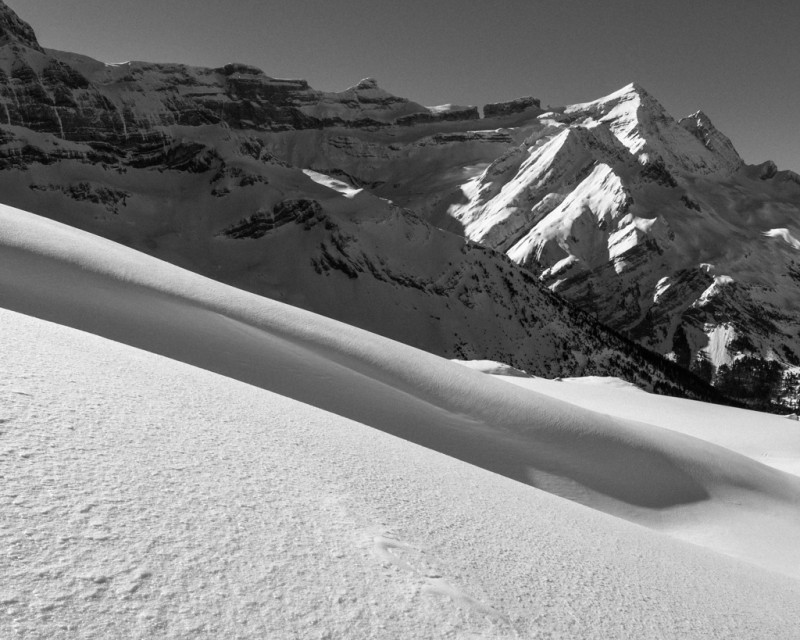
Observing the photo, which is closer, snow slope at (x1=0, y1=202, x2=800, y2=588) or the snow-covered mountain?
snow slope at (x1=0, y1=202, x2=800, y2=588)

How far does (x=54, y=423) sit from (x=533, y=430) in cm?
1020

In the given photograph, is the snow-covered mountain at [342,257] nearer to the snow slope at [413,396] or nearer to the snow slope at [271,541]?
the snow slope at [413,396]

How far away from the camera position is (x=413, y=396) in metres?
12.6

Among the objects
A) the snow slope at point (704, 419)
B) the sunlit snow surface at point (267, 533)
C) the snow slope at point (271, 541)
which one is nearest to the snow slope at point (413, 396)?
the sunlit snow surface at point (267, 533)

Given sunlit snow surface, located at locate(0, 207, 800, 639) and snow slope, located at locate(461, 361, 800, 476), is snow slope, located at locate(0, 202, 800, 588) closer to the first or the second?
sunlit snow surface, located at locate(0, 207, 800, 639)

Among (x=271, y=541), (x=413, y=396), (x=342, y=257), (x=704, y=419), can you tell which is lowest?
(x=271, y=541)

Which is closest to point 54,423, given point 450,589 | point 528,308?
point 450,589

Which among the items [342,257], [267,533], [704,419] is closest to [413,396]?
[267,533]

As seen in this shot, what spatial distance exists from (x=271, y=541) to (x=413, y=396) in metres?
9.22

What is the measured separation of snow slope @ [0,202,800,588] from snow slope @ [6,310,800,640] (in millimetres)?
4668

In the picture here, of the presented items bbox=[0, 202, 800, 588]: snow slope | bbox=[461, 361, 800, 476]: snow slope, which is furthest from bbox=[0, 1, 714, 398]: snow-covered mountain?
bbox=[0, 202, 800, 588]: snow slope

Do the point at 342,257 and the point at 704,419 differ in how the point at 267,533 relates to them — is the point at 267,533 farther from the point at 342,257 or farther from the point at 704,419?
the point at 342,257

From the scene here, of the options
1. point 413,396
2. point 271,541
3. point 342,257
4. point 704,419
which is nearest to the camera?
point 271,541

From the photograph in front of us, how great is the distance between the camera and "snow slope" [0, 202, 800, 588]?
35.9 ft
